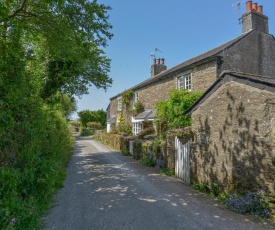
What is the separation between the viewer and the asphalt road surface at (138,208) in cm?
467

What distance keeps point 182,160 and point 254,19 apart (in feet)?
40.2

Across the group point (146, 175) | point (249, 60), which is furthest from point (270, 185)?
point (249, 60)

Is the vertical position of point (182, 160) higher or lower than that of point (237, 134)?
lower

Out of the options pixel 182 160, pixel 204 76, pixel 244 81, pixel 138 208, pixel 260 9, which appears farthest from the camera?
pixel 260 9

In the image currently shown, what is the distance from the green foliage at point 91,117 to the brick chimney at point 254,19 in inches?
1638

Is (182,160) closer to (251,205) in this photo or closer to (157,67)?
(251,205)

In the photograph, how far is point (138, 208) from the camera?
5.65 metres

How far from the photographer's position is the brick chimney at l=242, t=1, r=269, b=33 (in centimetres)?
1420

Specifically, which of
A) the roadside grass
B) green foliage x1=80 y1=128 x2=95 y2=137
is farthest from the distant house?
green foliage x1=80 y1=128 x2=95 y2=137

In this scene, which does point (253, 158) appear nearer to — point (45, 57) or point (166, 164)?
point (166, 164)

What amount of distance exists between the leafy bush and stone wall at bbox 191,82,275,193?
0.71ft

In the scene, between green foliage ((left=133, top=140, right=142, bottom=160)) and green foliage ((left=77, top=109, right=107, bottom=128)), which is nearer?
green foliage ((left=133, top=140, right=142, bottom=160))

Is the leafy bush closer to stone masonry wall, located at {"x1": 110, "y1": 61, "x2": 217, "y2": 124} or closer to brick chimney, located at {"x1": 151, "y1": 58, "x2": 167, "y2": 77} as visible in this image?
stone masonry wall, located at {"x1": 110, "y1": 61, "x2": 217, "y2": 124}

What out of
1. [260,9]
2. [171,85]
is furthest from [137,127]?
[260,9]
